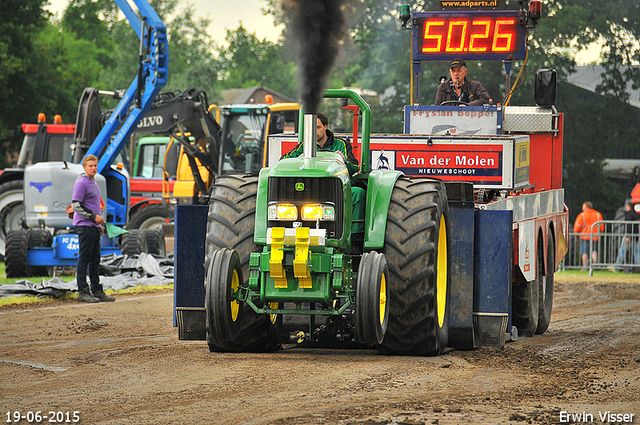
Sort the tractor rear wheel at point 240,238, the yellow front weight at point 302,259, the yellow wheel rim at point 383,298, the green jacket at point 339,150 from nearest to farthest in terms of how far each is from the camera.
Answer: the yellow front weight at point 302,259 → the yellow wheel rim at point 383,298 → the tractor rear wheel at point 240,238 → the green jacket at point 339,150

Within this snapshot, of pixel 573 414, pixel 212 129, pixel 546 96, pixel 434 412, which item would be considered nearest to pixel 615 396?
pixel 573 414

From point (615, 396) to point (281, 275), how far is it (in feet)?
8.47

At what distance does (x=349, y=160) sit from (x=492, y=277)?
1.70 metres

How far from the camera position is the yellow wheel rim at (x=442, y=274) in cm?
827

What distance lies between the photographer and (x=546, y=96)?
1219cm

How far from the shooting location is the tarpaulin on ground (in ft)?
47.5

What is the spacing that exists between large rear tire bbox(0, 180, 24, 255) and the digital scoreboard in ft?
33.2

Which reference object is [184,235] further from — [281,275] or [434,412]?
[434,412]

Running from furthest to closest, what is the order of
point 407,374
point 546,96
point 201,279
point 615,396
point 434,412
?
point 546,96 → point 201,279 → point 407,374 → point 615,396 → point 434,412

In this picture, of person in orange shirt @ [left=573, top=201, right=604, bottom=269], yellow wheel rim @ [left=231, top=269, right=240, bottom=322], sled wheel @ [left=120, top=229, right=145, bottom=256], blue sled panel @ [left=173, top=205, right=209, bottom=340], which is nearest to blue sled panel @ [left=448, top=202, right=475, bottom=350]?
yellow wheel rim @ [left=231, top=269, right=240, bottom=322]

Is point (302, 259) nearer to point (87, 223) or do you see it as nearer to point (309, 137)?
point (309, 137)

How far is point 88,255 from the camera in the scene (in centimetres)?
1349

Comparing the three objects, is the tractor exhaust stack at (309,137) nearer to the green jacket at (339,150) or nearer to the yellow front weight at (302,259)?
the green jacket at (339,150)

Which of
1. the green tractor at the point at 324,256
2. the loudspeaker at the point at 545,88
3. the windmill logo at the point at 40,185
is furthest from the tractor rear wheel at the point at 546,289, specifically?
the windmill logo at the point at 40,185
